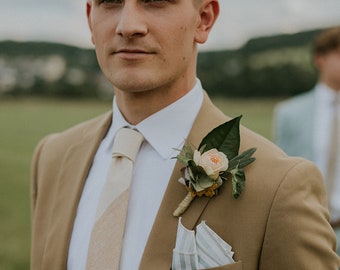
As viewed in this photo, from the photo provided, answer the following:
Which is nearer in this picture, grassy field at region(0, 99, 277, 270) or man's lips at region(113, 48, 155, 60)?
man's lips at region(113, 48, 155, 60)

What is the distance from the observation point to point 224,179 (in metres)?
2.54

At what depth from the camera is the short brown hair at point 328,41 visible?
6.09 metres

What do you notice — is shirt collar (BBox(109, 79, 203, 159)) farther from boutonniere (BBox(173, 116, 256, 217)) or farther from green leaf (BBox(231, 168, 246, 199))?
green leaf (BBox(231, 168, 246, 199))

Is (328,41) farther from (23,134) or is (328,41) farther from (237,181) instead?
(23,134)

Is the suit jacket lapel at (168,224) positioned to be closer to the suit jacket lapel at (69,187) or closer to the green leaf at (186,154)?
the green leaf at (186,154)

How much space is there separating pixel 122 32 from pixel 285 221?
0.90 meters

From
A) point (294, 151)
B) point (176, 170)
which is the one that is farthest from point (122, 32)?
point (294, 151)

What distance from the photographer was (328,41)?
241 inches

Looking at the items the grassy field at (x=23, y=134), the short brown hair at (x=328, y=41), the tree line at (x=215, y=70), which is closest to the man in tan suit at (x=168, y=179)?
the short brown hair at (x=328, y=41)

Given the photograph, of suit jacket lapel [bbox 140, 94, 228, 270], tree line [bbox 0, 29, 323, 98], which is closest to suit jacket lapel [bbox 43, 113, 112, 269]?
suit jacket lapel [bbox 140, 94, 228, 270]

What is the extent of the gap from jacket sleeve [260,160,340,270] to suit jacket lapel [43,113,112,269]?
2.69 feet

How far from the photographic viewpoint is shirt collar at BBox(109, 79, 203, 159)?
8.89 feet

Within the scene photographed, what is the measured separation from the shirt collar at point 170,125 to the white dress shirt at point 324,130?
3085 millimetres

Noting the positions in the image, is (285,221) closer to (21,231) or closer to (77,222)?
(77,222)
